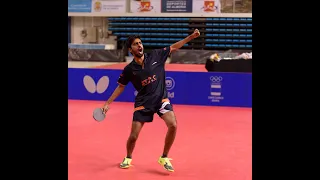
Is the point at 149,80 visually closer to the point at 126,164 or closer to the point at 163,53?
the point at 163,53

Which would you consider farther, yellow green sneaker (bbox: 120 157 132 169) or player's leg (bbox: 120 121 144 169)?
yellow green sneaker (bbox: 120 157 132 169)

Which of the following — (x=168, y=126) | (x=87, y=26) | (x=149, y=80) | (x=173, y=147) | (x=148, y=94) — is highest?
(x=87, y=26)

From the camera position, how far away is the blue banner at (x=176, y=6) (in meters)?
Result: 19.2

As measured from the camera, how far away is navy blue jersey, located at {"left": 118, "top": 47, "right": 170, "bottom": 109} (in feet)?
15.3

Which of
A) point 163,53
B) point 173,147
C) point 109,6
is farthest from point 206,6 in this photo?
point 163,53

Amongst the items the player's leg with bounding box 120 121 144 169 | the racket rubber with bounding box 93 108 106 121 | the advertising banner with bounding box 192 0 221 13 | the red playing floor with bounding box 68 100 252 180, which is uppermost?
the advertising banner with bounding box 192 0 221 13

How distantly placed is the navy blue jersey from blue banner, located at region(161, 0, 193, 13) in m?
14.9

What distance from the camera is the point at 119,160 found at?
207 inches

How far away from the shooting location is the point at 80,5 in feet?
66.5

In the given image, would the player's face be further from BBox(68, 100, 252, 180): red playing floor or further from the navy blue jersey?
BBox(68, 100, 252, 180): red playing floor

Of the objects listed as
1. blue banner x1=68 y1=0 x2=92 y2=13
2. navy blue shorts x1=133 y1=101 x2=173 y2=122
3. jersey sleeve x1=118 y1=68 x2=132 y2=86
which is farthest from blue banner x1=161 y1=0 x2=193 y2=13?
navy blue shorts x1=133 y1=101 x2=173 y2=122

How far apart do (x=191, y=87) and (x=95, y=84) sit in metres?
2.25
